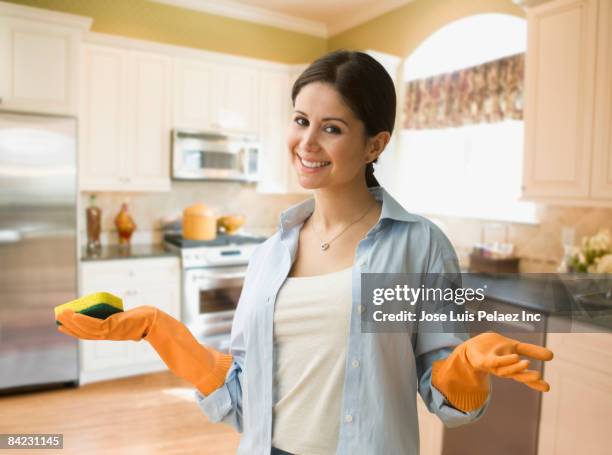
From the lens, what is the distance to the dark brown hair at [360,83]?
101cm

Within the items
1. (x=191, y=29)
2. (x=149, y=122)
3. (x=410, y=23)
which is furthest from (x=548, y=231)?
(x=191, y=29)

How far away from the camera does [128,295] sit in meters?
A: 3.75

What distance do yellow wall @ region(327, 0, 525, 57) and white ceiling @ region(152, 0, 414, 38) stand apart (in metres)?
0.08

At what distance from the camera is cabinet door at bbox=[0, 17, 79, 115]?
3.25 meters

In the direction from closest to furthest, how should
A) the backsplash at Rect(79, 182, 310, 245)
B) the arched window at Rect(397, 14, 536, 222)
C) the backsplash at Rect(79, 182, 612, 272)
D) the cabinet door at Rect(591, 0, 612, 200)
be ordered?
the cabinet door at Rect(591, 0, 612, 200) < the backsplash at Rect(79, 182, 612, 272) < the arched window at Rect(397, 14, 536, 222) < the backsplash at Rect(79, 182, 310, 245)

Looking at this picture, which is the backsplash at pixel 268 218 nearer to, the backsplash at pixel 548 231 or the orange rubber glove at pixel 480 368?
the backsplash at pixel 548 231

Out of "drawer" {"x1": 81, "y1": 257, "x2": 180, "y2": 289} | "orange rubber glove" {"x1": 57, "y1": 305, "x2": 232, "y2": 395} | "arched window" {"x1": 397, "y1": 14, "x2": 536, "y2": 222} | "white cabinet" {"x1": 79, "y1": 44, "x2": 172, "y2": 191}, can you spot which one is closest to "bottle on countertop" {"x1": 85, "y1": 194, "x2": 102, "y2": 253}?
"white cabinet" {"x1": 79, "y1": 44, "x2": 172, "y2": 191}

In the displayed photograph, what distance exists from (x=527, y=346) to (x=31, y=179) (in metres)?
3.27

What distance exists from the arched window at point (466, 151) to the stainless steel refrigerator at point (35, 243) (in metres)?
2.55

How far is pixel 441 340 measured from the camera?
3.15 feet

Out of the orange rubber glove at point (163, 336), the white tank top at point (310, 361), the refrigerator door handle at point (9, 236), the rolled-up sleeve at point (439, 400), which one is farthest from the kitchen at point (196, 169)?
the orange rubber glove at point (163, 336)

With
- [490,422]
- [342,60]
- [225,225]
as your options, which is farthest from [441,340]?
[225,225]

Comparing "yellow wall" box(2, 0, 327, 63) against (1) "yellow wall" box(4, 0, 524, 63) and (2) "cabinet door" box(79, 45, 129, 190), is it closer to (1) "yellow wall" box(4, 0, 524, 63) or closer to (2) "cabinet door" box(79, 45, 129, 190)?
(1) "yellow wall" box(4, 0, 524, 63)

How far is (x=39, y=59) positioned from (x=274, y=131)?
6.38 feet
